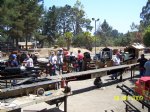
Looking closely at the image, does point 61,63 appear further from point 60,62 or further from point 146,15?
point 146,15

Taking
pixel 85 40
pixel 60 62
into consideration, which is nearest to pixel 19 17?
pixel 85 40

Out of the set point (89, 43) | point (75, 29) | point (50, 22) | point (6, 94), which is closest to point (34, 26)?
point (89, 43)

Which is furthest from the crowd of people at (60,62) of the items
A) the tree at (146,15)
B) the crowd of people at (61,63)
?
the tree at (146,15)

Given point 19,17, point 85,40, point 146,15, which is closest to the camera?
point 19,17

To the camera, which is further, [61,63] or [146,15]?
[146,15]

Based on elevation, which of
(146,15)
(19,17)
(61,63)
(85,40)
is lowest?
(61,63)

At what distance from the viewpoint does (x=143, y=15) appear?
121188 mm

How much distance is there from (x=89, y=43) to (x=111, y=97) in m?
73.4

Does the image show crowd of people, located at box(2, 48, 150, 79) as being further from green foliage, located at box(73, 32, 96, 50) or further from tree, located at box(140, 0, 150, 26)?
tree, located at box(140, 0, 150, 26)

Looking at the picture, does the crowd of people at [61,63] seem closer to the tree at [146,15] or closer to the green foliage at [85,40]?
the green foliage at [85,40]

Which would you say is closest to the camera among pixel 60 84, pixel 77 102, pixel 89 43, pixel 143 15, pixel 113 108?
pixel 60 84

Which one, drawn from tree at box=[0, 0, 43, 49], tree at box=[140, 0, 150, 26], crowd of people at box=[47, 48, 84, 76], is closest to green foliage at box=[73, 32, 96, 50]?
tree at box=[0, 0, 43, 49]

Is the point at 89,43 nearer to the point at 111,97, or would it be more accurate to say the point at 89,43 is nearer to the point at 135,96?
the point at 111,97

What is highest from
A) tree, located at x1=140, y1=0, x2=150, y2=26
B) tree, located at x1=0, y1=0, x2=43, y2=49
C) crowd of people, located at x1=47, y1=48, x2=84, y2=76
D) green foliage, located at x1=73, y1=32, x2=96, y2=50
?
tree, located at x1=140, y1=0, x2=150, y2=26
